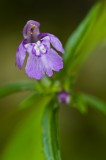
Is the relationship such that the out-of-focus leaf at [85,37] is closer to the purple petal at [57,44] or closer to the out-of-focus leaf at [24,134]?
the out-of-focus leaf at [24,134]

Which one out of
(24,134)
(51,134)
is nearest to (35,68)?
(51,134)

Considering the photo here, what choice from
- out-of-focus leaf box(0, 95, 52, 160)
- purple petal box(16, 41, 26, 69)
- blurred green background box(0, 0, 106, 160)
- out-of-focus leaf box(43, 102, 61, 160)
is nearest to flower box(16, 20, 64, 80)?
purple petal box(16, 41, 26, 69)

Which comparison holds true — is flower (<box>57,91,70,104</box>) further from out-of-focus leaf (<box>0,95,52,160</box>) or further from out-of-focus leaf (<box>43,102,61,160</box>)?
out-of-focus leaf (<box>0,95,52,160</box>)

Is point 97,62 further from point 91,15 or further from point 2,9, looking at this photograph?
point 91,15

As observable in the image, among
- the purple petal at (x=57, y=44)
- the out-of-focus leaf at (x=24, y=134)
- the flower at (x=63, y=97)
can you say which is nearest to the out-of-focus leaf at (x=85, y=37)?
the flower at (x=63, y=97)

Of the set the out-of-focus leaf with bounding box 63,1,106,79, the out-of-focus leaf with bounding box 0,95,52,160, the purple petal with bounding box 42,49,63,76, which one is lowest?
the out-of-focus leaf with bounding box 0,95,52,160
